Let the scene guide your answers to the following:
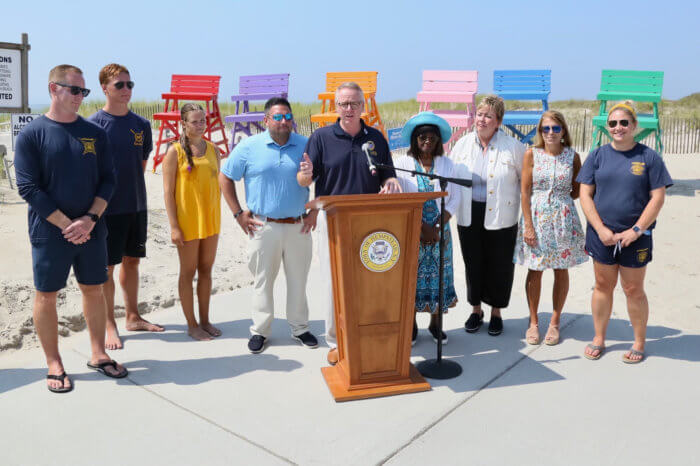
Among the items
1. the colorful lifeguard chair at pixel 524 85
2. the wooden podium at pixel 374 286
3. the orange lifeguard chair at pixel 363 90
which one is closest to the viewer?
the wooden podium at pixel 374 286

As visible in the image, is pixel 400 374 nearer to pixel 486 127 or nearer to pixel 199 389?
pixel 199 389

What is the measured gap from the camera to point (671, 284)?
6.51 m

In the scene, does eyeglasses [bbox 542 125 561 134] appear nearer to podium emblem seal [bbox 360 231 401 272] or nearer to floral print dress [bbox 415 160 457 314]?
floral print dress [bbox 415 160 457 314]

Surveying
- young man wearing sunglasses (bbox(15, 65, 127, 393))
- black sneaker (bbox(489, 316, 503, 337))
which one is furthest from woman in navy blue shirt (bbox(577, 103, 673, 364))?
young man wearing sunglasses (bbox(15, 65, 127, 393))

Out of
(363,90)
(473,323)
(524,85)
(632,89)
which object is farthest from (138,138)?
(632,89)

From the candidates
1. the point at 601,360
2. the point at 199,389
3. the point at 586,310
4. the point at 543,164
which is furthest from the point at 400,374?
the point at 586,310

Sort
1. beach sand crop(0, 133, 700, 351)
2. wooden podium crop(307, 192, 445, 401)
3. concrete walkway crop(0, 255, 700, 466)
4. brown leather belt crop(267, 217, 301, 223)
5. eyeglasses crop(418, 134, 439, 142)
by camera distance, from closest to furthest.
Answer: concrete walkway crop(0, 255, 700, 466) < wooden podium crop(307, 192, 445, 401) < eyeglasses crop(418, 134, 439, 142) < brown leather belt crop(267, 217, 301, 223) < beach sand crop(0, 133, 700, 351)

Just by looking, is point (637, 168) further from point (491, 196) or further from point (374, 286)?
point (374, 286)

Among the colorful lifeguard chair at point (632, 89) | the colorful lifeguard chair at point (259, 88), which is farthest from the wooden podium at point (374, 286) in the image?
the colorful lifeguard chair at point (259, 88)

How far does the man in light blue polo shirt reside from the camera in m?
4.18

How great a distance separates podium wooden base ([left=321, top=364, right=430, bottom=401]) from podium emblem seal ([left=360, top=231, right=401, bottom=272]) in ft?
2.52

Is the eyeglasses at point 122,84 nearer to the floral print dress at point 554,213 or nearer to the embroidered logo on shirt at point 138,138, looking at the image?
the embroidered logo on shirt at point 138,138

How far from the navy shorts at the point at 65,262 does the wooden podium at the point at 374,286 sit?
1451 millimetres

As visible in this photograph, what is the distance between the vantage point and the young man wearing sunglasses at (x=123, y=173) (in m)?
4.35
